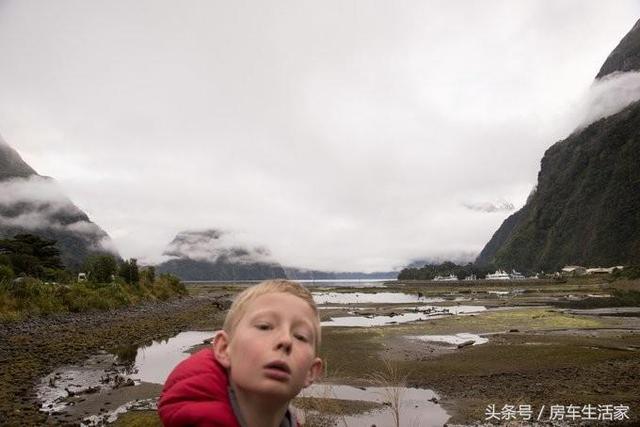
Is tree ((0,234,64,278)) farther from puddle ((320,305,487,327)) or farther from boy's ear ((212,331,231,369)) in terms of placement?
boy's ear ((212,331,231,369))

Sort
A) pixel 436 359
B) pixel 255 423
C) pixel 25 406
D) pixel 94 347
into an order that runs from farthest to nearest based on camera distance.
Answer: pixel 94 347 → pixel 436 359 → pixel 25 406 → pixel 255 423

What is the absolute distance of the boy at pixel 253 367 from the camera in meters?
1.67

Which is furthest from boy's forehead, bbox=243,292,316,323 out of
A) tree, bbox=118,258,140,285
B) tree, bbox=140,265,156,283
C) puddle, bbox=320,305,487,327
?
tree, bbox=140,265,156,283

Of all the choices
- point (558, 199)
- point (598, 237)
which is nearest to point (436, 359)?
point (598, 237)

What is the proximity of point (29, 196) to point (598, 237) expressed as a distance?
228043 mm

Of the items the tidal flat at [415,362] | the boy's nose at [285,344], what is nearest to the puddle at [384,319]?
→ the tidal flat at [415,362]

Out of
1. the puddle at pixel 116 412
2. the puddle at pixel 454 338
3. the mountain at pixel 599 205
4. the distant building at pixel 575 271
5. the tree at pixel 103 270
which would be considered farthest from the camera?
the mountain at pixel 599 205

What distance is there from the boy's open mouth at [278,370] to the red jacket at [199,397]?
10.4 inches

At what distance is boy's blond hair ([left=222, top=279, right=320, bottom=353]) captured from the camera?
1.92 metres

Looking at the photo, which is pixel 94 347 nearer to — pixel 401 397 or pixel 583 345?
pixel 401 397

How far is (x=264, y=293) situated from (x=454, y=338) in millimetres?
30047

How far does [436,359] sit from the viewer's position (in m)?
22.2

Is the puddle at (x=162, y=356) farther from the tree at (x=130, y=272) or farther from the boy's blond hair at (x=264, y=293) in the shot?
the tree at (x=130, y=272)

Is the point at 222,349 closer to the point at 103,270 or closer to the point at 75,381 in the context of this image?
the point at 75,381
